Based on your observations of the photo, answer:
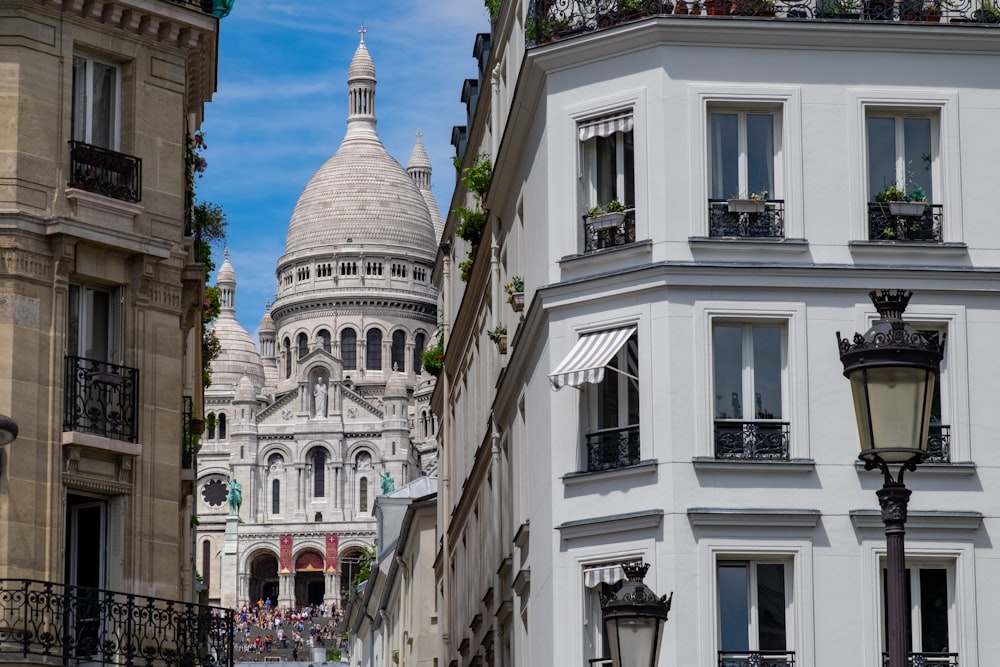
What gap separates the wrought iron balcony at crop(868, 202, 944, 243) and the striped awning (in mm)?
3163

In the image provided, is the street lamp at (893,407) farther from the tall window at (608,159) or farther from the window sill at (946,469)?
the tall window at (608,159)

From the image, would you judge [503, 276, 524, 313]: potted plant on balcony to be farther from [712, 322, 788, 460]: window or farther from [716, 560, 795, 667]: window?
[716, 560, 795, 667]: window

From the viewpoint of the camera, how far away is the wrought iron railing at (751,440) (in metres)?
27.0

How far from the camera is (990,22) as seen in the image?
28266 mm

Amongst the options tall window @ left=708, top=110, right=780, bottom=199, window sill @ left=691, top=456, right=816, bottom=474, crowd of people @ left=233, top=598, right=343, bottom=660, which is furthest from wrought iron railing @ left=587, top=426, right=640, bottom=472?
crowd of people @ left=233, top=598, right=343, bottom=660

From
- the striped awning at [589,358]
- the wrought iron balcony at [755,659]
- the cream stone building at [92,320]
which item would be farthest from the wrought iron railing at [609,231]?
the wrought iron balcony at [755,659]

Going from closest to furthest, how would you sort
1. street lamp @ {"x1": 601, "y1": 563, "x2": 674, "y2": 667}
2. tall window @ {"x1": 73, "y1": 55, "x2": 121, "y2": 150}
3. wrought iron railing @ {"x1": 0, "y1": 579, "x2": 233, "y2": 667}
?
street lamp @ {"x1": 601, "y1": 563, "x2": 674, "y2": 667} < wrought iron railing @ {"x1": 0, "y1": 579, "x2": 233, "y2": 667} < tall window @ {"x1": 73, "y1": 55, "x2": 121, "y2": 150}

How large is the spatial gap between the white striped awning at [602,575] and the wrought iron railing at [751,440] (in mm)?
1740

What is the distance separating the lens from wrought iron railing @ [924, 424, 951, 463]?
27.3 m

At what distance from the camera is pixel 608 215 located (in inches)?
1102

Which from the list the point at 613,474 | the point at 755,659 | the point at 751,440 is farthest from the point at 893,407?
the point at 613,474

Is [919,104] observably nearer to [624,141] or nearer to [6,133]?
[624,141]

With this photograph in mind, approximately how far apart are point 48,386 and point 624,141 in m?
7.56

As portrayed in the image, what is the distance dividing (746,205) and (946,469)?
12.5 feet
